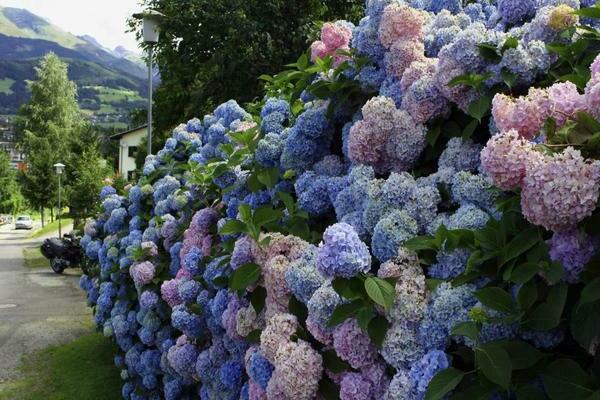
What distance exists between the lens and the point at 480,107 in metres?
1.96

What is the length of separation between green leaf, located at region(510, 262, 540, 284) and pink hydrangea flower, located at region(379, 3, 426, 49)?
4.20ft

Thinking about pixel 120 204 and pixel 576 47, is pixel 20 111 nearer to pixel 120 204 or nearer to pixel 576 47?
pixel 120 204

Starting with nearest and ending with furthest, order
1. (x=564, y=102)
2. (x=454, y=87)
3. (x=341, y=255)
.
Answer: (x=564, y=102)
(x=341, y=255)
(x=454, y=87)

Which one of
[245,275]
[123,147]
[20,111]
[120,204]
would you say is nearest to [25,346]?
[120,204]

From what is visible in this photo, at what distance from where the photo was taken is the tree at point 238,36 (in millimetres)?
11539

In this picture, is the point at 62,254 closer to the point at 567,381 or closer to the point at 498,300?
the point at 498,300

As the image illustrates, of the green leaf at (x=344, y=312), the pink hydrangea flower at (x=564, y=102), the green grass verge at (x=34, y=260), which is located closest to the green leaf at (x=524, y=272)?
the pink hydrangea flower at (x=564, y=102)

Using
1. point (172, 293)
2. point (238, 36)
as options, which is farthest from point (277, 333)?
point (238, 36)

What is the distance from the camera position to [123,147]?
46.3m

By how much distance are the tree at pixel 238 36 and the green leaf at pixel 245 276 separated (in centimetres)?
851

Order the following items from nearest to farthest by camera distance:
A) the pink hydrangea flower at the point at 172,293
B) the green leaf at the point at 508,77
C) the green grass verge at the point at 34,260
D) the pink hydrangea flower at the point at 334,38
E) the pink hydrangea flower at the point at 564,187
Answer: the pink hydrangea flower at the point at 564,187, the green leaf at the point at 508,77, the pink hydrangea flower at the point at 334,38, the pink hydrangea flower at the point at 172,293, the green grass verge at the point at 34,260

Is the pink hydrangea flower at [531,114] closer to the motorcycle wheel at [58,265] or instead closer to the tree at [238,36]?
the tree at [238,36]

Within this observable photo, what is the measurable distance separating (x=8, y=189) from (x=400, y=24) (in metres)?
67.2

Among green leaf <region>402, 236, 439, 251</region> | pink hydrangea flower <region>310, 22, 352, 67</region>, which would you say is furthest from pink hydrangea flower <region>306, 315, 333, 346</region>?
pink hydrangea flower <region>310, 22, 352, 67</region>
